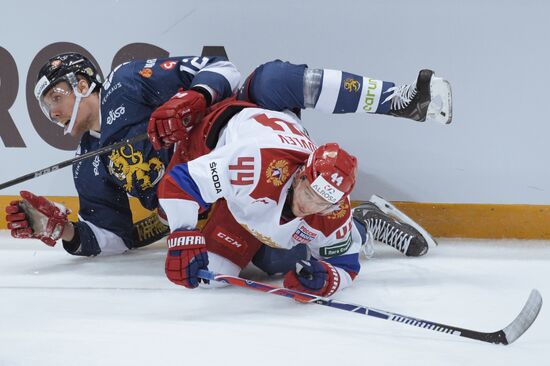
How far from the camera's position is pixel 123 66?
3.14 meters

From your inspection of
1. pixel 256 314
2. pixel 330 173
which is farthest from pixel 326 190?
pixel 256 314

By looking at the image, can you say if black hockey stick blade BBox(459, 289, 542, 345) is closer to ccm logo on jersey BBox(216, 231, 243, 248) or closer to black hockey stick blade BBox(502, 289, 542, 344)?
black hockey stick blade BBox(502, 289, 542, 344)

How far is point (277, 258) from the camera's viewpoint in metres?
2.87

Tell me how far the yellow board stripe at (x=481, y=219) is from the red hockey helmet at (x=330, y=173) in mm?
1266

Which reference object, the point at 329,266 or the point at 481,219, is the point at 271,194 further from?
the point at 481,219

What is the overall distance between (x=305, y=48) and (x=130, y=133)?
95 cm

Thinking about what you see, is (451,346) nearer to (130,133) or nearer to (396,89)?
(396,89)

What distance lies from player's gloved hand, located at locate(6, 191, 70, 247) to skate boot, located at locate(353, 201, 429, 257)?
49.9 inches

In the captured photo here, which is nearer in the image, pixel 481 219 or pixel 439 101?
pixel 439 101

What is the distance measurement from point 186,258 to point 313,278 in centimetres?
44

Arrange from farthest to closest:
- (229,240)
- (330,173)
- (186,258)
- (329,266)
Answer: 1. (229,240)
2. (329,266)
3. (186,258)
4. (330,173)

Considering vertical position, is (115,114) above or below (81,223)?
above

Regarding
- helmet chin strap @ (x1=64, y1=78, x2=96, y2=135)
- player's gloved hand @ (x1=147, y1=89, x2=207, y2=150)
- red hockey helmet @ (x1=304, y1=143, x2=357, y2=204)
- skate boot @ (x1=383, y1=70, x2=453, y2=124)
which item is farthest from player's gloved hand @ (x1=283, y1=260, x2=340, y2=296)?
helmet chin strap @ (x1=64, y1=78, x2=96, y2=135)

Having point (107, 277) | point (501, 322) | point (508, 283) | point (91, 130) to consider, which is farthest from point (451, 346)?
point (91, 130)
